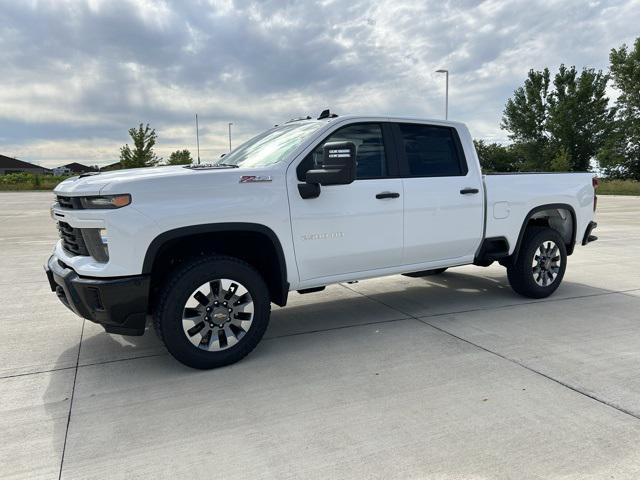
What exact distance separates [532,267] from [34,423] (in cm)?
495

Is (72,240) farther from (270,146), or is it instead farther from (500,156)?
(500,156)

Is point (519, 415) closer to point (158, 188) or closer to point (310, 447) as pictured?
point (310, 447)

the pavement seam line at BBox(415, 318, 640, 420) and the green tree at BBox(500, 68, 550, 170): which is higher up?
the green tree at BBox(500, 68, 550, 170)

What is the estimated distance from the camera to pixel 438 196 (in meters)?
4.90

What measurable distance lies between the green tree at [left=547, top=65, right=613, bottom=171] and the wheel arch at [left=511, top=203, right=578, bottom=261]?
50.4 meters

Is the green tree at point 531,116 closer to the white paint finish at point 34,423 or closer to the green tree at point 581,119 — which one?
the green tree at point 581,119

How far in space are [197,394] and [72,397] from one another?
85cm

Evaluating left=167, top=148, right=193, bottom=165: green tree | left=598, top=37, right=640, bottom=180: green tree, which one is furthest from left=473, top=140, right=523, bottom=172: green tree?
left=167, top=148, right=193, bottom=165: green tree

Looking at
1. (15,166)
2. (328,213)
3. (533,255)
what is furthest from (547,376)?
(15,166)

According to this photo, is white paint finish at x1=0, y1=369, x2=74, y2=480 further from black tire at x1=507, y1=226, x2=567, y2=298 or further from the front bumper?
black tire at x1=507, y1=226, x2=567, y2=298

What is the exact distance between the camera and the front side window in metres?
4.50

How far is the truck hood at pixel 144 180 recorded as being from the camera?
11.5 feet

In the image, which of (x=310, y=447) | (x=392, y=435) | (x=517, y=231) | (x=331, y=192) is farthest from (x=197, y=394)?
(x=517, y=231)

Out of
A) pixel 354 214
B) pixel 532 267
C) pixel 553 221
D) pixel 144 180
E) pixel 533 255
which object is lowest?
pixel 532 267
